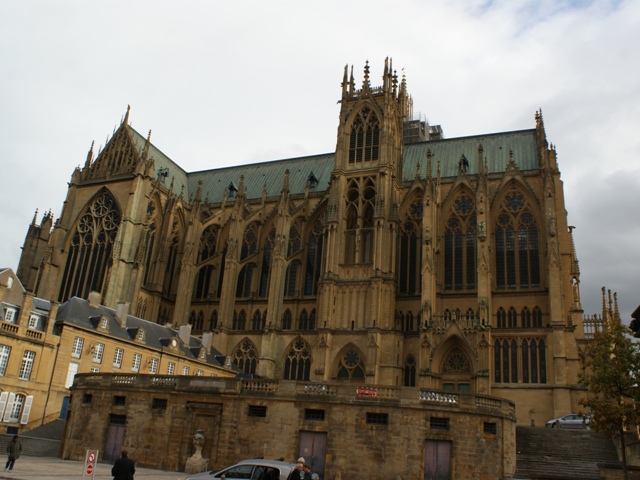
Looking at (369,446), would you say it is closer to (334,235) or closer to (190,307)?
(334,235)

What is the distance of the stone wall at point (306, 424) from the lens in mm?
25094

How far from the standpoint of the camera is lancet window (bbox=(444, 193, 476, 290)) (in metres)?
47.0

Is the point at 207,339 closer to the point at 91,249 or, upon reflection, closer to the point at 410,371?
the point at 91,249

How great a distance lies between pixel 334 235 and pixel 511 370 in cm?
1628

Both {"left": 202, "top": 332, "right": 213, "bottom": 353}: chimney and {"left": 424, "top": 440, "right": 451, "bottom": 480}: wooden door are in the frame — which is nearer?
{"left": 424, "top": 440, "right": 451, "bottom": 480}: wooden door

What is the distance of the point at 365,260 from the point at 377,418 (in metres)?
23.7

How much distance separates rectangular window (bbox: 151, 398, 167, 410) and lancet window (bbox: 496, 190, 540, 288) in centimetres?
2694

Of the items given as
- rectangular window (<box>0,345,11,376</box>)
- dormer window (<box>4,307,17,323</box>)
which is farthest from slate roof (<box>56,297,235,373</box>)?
rectangular window (<box>0,345,11,376</box>)

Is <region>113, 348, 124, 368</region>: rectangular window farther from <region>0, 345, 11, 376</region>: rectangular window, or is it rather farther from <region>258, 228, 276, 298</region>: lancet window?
<region>258, 228, 276, 298</region>: lancet window

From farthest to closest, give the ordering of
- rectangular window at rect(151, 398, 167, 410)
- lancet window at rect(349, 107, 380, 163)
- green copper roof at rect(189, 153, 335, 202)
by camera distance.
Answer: green copper roof at rect(189, 153, 335, 202) < lancet window at rect(349, 107, 380, 163) < rectangular window at rect(151, 398, 167, 410)

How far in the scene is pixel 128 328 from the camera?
43812mm

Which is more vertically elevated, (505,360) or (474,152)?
(474,152)

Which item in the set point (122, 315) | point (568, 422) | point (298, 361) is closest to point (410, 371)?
point (298, 361)

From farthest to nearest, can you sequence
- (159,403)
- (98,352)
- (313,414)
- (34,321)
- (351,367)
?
1. (351,367)
2. (98,352)
3. (34,321)
4. (159,403)
5. (313,414)
